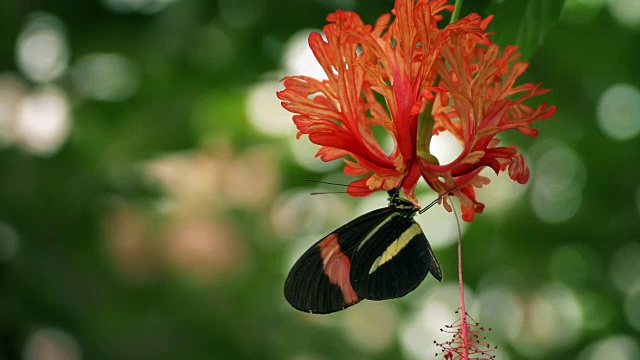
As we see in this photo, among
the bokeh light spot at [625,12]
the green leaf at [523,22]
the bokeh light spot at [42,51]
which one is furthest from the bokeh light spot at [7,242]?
the green leaf at [523,22]

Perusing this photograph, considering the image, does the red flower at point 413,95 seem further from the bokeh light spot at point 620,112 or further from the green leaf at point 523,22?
the bokeh light spot at point 620,112

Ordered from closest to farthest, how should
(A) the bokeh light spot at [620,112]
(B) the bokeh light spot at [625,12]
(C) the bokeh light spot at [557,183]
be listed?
(B) the bokeh light spot at [625,12]
(A) the bokeh light spot at [620,112]
(C) the bokeh light spot at [557,183]

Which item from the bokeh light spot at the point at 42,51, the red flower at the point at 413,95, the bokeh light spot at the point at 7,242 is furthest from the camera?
the bokeh light spot at the point at 7,242

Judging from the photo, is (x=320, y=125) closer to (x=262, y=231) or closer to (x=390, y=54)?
(x=390, y=54)

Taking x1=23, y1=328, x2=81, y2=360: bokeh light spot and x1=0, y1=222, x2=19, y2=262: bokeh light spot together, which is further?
x1=23, y1=328, x2=81, y2=360: bokeh light spot

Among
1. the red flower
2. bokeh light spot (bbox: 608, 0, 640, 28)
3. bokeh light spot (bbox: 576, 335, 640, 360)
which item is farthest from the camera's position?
bokeh light spot (bbox: 576, 335, 640, 360)

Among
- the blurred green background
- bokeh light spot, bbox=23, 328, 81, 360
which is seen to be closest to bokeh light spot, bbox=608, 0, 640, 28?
the blurred green background

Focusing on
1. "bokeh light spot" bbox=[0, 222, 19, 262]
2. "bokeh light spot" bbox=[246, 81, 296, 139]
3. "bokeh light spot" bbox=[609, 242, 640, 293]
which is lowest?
"bokeh light spot" bbox=[0, 222, 19, 262]

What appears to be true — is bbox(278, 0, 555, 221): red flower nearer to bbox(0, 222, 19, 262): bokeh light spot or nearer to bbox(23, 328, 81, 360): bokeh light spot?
bbox(0, 222, 19, 262): bokeh light spot
